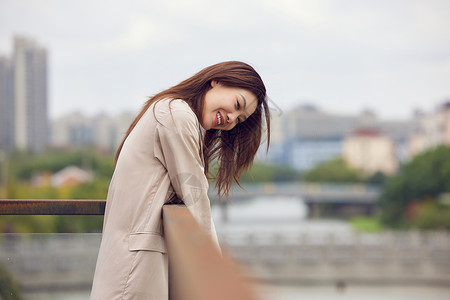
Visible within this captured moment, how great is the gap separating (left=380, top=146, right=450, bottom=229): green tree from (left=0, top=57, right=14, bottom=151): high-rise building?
30.1 meters

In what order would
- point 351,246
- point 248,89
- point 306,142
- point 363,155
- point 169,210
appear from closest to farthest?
point 169,210, point 248,89, point 351,246, point 363,155, point 306,142

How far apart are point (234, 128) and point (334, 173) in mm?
38114

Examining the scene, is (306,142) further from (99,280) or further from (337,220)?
(99,280)

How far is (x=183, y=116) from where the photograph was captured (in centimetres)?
96

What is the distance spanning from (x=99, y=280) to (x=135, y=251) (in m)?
0.08

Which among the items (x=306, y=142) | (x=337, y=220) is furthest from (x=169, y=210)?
(x=306, y=142)

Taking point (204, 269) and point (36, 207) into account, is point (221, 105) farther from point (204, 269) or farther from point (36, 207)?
point (204, 269)

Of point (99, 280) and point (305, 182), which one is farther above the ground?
point (99, 280)

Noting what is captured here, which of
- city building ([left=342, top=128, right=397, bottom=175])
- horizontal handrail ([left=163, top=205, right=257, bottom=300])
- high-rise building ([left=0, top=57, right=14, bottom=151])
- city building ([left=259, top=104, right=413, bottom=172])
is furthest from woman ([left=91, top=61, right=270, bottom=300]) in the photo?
city building ([left=259, top=104, right=413, bottom=172])

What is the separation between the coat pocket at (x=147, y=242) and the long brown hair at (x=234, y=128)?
7.6 inches

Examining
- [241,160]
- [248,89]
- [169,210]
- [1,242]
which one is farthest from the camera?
[1,242]

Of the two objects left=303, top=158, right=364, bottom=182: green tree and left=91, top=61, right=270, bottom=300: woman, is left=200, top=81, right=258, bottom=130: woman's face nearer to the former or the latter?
left=91, top=61, right=270, bottom=300: woman

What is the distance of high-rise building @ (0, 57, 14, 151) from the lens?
153ft

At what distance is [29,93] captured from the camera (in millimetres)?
47562
